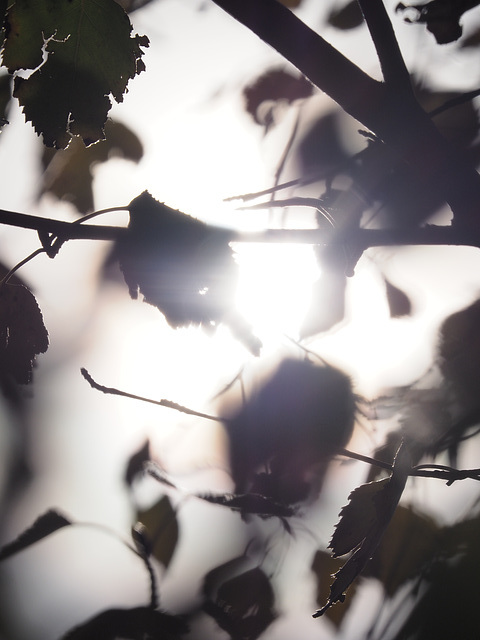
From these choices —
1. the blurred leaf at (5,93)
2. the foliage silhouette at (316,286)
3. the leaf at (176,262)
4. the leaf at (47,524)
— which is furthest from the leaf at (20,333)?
the leaf at (47,524)

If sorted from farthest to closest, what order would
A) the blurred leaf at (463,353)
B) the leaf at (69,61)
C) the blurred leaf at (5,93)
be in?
the blurred leaf at (463,353) → the blurred leaf at (5,93) → the leaf at (69,61)

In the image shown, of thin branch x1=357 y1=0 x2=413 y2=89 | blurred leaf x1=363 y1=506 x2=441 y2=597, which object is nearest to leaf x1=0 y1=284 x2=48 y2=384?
thin branch x1=357 y1=0 x2=413 y2=89

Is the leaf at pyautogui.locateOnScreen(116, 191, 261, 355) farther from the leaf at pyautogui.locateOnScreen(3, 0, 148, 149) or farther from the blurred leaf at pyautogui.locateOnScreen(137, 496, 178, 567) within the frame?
the blurred leaf at pyautogui.locateOnScreen(137, 496, 178, 567)

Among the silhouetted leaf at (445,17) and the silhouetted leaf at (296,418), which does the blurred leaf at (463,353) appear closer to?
the silhouetted leaf at (296,418)

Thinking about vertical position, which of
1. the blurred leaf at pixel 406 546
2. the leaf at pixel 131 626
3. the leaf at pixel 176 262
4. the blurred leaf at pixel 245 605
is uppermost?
the leaf at pixel 176 262

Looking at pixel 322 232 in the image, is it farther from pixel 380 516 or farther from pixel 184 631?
pixel 184 631

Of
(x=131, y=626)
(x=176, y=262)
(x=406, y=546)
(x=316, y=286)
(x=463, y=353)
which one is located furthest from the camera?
(x=131, y=626)

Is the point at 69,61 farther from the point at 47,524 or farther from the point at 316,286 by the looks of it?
the point at 47,524

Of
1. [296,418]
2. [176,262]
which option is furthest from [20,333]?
[296,418]
